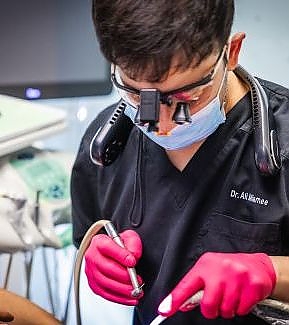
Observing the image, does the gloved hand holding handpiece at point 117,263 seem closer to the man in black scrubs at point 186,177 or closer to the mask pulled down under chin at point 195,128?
the man in black scrubs at point 186,177

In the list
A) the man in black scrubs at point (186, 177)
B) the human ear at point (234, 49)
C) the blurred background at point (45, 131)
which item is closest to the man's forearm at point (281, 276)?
the man in black scrubs at point (186, 177)

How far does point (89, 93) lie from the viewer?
1.75 metres

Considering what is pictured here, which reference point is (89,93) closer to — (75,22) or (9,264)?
(75,22)

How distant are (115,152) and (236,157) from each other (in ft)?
0.75

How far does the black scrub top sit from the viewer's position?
1.02 m

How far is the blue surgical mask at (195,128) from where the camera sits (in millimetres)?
992

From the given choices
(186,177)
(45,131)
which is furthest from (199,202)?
(45,131)

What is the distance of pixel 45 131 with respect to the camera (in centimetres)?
162

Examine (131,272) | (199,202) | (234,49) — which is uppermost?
(234,49)

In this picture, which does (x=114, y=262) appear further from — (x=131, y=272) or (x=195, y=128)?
(x=195, y=128)

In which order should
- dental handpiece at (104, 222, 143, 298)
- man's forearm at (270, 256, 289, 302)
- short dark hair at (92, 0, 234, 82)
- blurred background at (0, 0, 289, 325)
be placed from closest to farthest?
short dark hair at (92, 0, 234, 82) < man's forearm at (270, 256, 289, 302) < dental handpiece at (104, 222, 143, 298) < blurred background at (0, 0, 289, 325)

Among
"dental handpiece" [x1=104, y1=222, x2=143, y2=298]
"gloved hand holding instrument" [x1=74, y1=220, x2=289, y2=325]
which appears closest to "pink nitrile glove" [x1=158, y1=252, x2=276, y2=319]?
"gloved hand holding instrument" [x1=74, y1=220, x2=289, y2=325]

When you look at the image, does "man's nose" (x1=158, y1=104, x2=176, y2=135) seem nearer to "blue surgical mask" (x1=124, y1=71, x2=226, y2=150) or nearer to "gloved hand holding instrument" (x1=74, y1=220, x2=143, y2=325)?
"blue surgical mask" (x1=124, y1=71, x2=226, y2=150)

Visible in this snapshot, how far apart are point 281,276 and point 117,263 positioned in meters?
0.29
